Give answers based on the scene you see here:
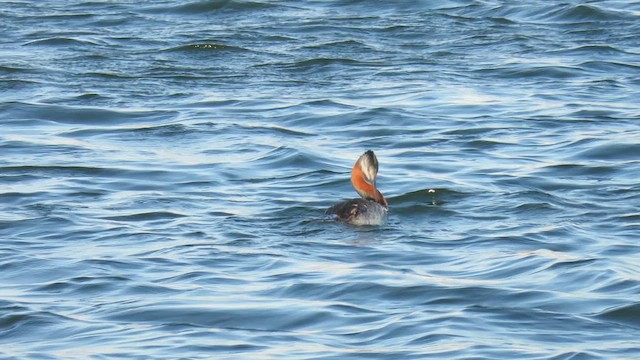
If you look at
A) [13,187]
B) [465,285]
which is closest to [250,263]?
[465,285]

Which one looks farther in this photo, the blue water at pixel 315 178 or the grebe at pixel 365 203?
the grebe at pixel 365 203

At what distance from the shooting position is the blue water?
9.12 m

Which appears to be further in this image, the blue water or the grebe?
the grebe

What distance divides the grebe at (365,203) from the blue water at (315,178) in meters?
0.11

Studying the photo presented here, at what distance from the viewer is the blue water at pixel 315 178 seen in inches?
359

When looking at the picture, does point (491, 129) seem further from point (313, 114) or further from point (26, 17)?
point (26, 17)

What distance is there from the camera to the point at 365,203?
1177cm

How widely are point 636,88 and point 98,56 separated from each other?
6.19 m

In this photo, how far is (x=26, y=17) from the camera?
21.8 m

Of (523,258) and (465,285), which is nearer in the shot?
(465,285)

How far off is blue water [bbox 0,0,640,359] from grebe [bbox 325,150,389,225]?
0.11 meters

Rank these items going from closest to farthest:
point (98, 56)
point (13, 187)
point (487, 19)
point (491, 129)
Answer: point (13, 187) < point (491, 129) < point (98, 56) < point (487, 19)

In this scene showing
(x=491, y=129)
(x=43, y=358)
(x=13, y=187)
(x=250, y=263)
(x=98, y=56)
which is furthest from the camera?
(x=98, y=56)

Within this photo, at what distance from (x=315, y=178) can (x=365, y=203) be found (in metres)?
2.19
